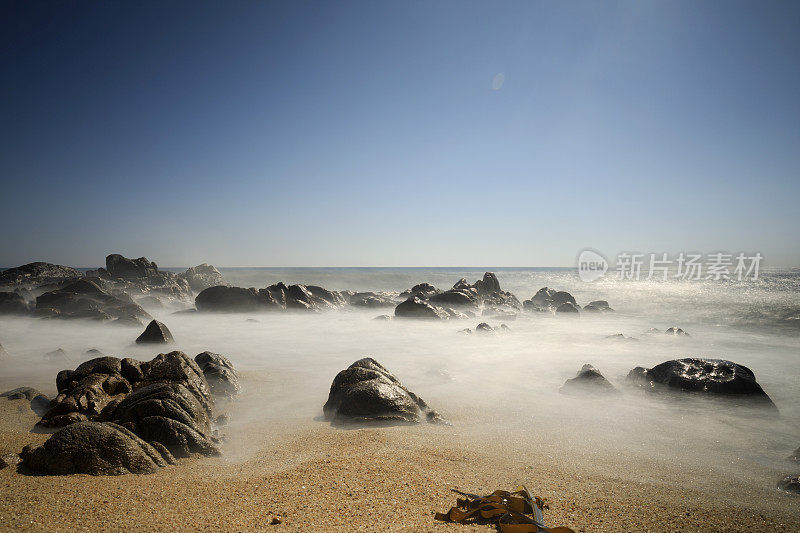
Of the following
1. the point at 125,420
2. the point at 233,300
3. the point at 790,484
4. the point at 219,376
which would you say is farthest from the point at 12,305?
the point at 790,484

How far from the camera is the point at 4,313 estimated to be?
14633mm

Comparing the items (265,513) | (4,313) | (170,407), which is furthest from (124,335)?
(265,513)

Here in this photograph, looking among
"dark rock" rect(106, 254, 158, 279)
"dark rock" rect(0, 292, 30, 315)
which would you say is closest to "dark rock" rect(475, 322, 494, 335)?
"dark rock" rect(0, 292, 30, 315)

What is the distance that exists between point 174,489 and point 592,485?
138 inches

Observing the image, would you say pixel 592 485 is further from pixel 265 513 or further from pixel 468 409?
pixel 265 513

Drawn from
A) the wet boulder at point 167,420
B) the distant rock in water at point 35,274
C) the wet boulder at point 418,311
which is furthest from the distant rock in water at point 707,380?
the distant rock in water at point 35,274

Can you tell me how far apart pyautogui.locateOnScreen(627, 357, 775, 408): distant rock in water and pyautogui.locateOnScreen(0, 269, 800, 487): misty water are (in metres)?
0.33

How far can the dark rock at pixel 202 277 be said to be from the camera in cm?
2933

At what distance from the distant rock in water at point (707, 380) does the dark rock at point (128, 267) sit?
29.1 meters

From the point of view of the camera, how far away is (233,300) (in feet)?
57.0

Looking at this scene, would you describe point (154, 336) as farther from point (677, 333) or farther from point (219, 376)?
point (677, 333)

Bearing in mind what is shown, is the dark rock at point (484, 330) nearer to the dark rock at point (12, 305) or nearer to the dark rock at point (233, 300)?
the dark rock at point (233, 300)

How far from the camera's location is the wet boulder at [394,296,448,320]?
1609cm

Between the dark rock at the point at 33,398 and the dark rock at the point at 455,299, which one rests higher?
the dark rock at the point at 455,299
